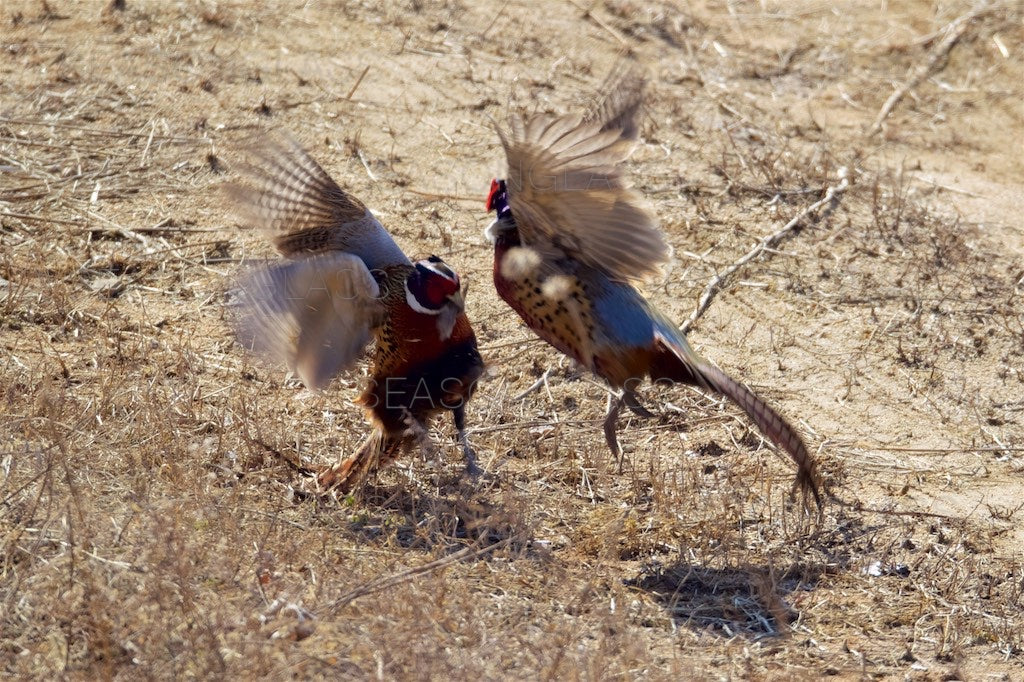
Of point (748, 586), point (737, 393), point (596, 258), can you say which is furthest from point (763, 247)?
point (748, 586)

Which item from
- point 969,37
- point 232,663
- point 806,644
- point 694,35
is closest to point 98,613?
point 232,663

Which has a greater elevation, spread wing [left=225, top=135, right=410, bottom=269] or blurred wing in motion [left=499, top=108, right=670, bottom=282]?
blurred wing in motion [left=499, top=108, right=670, bottom=282]

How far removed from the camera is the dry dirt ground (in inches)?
143

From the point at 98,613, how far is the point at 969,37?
7853 mm

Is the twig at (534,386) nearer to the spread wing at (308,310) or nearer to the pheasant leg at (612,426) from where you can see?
the pheasant leg at (612,426)

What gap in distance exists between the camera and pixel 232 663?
3.25 meters

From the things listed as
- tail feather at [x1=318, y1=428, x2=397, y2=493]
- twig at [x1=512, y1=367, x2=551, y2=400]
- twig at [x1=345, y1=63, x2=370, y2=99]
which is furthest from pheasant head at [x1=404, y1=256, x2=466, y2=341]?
twig at [x1=345, y1=63, x2=370, y2=99]

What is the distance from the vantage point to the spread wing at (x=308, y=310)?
164 inches

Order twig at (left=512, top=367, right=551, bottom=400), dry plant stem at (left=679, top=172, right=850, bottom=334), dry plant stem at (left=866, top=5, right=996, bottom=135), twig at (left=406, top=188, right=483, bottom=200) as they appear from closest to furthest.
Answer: twig at (left=512, top=367, right=551, bottom=400)
dry plant stem at (left=679, top=172, right=850, bottom=334)
twig at (left=406, top=188, right=483, bottom=200)
dry plant stem at (left=866, top=5, right=996, bottom=135)

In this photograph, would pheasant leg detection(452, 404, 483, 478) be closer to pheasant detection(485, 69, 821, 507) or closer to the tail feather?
the tail feather

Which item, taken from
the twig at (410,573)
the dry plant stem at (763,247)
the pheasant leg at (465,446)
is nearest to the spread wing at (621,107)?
the pheasant leg at (465,446)

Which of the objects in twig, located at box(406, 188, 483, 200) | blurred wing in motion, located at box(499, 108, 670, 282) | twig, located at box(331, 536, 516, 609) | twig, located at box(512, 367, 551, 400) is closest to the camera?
twig, located at box(331, 536, 516, 609)

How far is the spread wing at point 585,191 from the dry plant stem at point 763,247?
4.52 feet

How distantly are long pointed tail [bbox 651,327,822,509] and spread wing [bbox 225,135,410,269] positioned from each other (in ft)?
3.59
